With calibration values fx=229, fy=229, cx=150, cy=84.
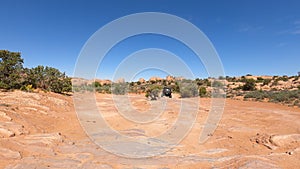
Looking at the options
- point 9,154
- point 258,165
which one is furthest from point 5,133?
point 258,165

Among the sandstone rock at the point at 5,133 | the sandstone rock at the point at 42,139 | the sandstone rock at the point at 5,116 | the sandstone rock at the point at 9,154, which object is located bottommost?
the sandstone rock at the point at 9,154

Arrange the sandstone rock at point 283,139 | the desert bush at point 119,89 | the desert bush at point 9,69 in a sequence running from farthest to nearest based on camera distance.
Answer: the desert bush at point 119,89
the desert bush at point 9,69
the sandstone rock at point 283,139

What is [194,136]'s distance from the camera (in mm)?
7953

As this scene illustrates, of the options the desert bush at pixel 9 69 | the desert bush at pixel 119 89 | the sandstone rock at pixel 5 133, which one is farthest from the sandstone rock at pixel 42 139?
the desert bush at pixel 119 89

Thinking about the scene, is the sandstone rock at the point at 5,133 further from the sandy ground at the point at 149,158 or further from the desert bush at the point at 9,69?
the desert bush at the point at 9,69

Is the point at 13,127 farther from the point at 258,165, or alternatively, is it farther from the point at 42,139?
the point at 258,165

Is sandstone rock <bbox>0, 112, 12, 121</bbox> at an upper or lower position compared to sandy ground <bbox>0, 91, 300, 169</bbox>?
upper

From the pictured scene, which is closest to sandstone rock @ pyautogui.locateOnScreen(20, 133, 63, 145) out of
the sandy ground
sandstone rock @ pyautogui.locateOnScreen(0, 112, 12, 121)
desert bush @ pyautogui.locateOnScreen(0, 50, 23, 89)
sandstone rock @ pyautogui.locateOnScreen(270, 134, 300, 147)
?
the sandy ground

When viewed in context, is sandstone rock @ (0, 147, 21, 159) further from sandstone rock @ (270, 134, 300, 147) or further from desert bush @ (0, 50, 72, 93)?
desert bush @ (0, 50, 72, 93)

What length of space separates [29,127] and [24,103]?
459 cm

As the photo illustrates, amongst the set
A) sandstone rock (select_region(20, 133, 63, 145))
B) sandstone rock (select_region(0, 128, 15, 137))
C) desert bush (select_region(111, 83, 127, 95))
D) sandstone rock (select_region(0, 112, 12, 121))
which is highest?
desert bush (select_region(111, 83, 127, 95))

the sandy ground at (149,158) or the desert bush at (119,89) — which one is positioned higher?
the desert bush at (119,89)

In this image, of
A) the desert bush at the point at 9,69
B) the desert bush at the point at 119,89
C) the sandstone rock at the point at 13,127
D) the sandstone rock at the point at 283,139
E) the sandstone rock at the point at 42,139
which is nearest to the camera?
the sandstone rock at the point at 42,139

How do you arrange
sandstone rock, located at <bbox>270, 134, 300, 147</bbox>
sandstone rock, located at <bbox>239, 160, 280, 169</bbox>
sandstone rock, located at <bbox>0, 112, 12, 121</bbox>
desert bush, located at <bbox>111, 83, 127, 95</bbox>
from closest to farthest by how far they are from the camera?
sandstone rock, located at <bbox>239, 160, 280, 169</bbox> < sandstone rock, located at <bbox>270, 134, 300, 147</bbox> < sandstone rock, located at <bbox>0, 112, 12, 121</bbox> < desert bush, located at <bbox>111, 83, 127, 95</bbox>
